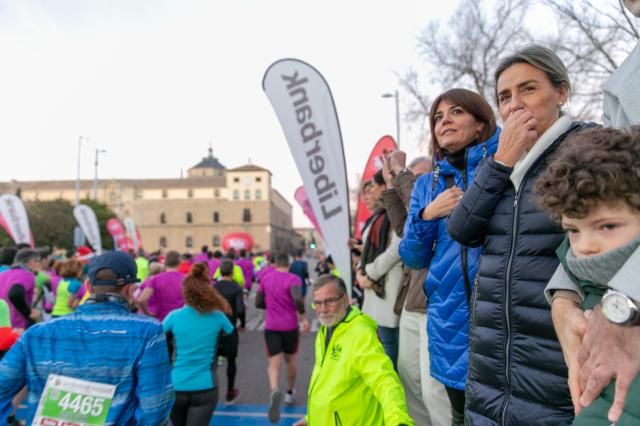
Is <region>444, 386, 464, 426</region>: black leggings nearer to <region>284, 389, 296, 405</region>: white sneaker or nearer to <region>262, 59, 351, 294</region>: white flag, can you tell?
<region>262, 59, 351, 294</region>: white flag

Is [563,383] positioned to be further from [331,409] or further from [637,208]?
[331,409]

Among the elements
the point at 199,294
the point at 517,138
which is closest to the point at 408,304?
the point at 517,138

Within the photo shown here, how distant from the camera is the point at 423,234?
2270 mm

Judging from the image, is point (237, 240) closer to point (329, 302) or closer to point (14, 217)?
point (14, 217)

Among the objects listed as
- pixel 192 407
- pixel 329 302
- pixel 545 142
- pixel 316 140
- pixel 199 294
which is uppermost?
pixel 316 140

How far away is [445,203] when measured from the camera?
2.10 m

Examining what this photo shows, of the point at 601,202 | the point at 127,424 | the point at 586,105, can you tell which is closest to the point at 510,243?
the point at 601,202

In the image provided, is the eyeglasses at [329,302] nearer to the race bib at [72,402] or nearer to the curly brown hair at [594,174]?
the race bib at [72,402]

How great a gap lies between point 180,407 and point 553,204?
4356 mm

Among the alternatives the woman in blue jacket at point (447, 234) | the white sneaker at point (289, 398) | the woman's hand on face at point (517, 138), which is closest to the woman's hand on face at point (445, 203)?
the woman in blue jacket at point (447, 234)

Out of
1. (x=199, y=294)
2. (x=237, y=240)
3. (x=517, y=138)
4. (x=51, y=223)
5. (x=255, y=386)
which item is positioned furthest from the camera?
(x=51, y=223)

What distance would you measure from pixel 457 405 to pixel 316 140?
122 inches

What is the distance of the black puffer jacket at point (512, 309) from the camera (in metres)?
1.41

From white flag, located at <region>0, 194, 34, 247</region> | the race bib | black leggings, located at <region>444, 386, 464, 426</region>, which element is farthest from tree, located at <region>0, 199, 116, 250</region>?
black leggings, located at <region>444, 386, 464, 426</region>
